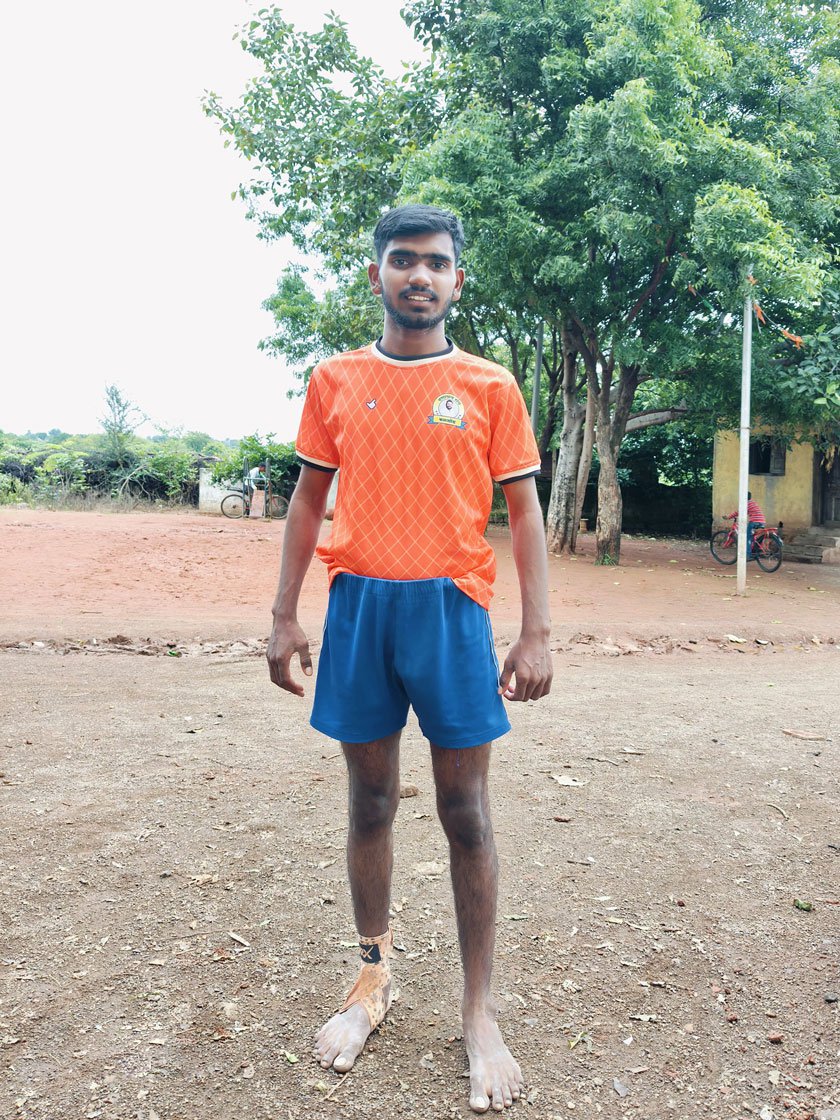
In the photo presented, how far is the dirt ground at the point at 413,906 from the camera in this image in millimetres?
1973

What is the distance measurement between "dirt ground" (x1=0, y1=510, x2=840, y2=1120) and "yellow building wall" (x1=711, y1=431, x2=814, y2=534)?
1224 cm

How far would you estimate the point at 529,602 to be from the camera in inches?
79.1

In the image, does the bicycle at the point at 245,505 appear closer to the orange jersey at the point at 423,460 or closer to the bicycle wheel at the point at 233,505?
the bicycle wheel at the point at 233,505

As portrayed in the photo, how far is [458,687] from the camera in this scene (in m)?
1.92

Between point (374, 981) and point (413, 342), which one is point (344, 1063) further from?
point (413, 342)

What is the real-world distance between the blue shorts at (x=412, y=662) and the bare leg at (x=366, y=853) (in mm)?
87

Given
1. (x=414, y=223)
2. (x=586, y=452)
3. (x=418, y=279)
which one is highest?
(x=586, y=452)

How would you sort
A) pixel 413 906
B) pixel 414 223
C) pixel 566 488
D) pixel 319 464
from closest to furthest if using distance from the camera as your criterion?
pixel 414 223, pixel 319 464, pixel 413 906, pixel 566 488

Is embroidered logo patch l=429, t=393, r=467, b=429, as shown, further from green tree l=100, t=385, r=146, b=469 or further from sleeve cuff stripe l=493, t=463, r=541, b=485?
green tree l=100, t=385, r=146, b=469

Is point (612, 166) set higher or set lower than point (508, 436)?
higher

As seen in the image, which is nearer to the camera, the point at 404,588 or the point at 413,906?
the point at 404,588

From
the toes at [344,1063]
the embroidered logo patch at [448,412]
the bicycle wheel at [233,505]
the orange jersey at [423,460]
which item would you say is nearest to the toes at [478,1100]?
the toes at [344,1063]

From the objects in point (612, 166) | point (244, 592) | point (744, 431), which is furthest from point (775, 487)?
point (244, 592)

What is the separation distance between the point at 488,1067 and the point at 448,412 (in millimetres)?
1460
